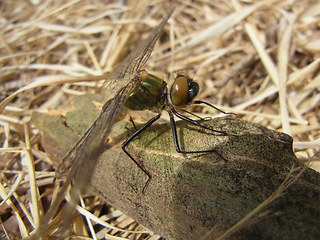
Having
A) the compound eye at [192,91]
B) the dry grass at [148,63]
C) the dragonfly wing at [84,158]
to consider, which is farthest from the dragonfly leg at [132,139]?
the dry grass at [148,63]

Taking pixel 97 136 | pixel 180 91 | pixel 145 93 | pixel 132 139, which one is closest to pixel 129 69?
pixel 145 93

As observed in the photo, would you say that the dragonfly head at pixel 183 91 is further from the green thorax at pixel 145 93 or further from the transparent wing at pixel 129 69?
the transparent wing at pixel 129 69

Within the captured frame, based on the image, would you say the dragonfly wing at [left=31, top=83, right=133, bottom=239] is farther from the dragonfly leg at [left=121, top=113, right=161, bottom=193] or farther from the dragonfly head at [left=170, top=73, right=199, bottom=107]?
the dragonfly head at [left=170, top=73, right=199, bottom=107]

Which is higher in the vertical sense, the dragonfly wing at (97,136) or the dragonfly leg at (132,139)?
the dragonfly wing at (97,136)

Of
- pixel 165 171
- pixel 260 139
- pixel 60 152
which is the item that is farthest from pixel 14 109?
pixel 260 139

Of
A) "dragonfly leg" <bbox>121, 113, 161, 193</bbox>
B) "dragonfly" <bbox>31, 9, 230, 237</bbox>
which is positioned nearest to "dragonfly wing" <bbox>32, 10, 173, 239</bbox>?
"dragonfly" <bbox>31, 9, 230, 237</bbox>

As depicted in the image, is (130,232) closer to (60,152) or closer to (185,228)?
(185,228)
